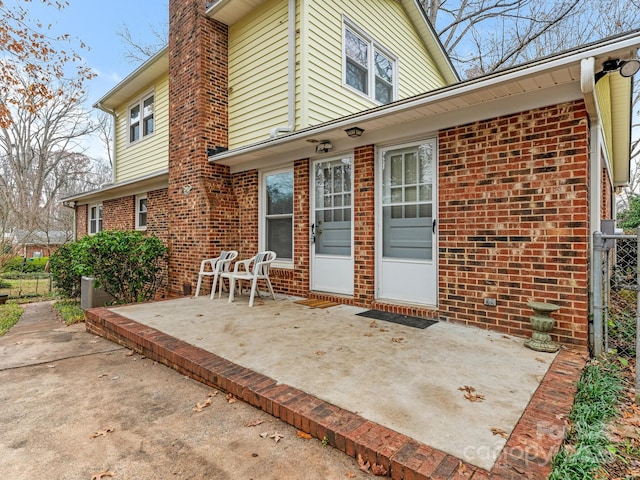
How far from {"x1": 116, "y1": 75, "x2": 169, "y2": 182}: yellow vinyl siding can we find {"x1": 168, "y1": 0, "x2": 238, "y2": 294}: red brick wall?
174 cm

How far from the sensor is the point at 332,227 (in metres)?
5.40

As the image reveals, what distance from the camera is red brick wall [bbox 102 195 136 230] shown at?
10.0 metres

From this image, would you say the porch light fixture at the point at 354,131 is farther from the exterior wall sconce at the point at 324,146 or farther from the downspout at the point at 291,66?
the downspout at the point at 291,66

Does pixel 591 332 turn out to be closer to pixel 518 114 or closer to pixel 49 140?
pixel 518 114

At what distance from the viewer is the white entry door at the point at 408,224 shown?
4367 millimetres

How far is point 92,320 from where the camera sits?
4.74 meters

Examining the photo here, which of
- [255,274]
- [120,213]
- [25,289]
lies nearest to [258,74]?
[255,274]

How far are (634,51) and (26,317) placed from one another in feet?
32.7

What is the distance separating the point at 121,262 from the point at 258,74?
168 inches

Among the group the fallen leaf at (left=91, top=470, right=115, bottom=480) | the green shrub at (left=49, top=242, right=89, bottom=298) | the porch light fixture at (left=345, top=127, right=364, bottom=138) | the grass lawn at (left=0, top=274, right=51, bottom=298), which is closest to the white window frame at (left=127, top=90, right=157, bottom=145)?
the green shrub at (left=49, top=242, right=89, bottom=298)

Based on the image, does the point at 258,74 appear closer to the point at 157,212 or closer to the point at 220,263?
the point at 220,263

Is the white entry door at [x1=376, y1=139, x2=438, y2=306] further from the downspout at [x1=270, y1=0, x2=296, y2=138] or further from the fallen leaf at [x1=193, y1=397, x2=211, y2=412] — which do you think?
the fallen leaf at [x1=193, y1=397, x2=211, y2=412]

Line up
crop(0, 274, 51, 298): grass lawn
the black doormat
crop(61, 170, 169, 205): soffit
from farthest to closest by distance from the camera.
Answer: crop(0, 274, 51, 298): grass lawn, crop(61, 170, 169, 205): soffit, the black doormat

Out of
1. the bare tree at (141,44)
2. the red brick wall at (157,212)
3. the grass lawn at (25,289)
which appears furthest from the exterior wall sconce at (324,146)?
the bare tree at (141,44)
